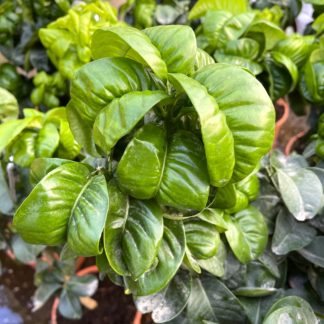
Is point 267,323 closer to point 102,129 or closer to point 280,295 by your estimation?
point 280,295

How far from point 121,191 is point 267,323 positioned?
230 millimetres

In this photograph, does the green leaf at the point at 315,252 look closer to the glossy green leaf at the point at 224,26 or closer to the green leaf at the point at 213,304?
the green leaf at the point at 213,304

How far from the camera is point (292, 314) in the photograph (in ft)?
1.65

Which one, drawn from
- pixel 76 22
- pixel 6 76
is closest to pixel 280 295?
pixel 76 22

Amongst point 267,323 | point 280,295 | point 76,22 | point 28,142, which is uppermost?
point 76,22

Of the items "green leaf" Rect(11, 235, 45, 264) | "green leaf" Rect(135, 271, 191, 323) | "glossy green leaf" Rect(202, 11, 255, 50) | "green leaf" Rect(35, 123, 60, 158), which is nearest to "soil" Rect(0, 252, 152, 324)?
"green leaf" Rect(11, 235, 45, 264)

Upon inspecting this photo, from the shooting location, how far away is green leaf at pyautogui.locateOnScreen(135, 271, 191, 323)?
1.93ft

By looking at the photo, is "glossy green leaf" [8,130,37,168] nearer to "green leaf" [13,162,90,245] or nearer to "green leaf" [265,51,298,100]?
"green leaf" [13,162,90,245]

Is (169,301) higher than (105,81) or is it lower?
lower

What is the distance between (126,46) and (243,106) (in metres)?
0.13

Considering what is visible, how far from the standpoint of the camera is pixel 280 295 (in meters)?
0.65

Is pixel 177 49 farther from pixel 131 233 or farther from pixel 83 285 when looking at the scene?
pixel 83 285

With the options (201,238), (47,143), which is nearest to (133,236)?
(201,238)

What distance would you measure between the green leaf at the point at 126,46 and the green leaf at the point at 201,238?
22 cm
